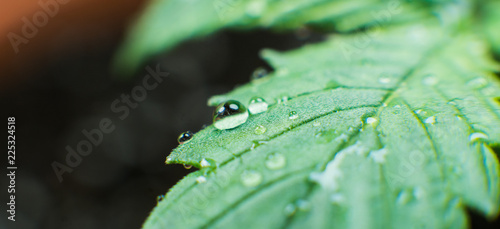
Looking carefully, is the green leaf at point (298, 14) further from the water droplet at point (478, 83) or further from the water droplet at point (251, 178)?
the water droplet at point (251, 178)

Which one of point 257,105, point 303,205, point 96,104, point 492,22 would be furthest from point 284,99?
point 96,104

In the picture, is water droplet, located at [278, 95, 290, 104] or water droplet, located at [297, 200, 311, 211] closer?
water droplet, located at [297, 200, 311, 211]

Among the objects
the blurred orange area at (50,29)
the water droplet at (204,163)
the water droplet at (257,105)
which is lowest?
the water droplet at (204,163)

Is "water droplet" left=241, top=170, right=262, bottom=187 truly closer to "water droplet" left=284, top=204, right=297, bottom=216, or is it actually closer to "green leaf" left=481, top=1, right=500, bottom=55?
"water droplet" left=284, top=204, right=297, bottom=216

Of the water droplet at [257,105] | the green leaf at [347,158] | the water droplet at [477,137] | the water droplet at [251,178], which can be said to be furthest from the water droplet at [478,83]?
the water droplet at [251,178]

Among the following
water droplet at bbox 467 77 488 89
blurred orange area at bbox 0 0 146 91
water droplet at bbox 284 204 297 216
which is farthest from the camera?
blurred orange area at bbox 0 0 146 91

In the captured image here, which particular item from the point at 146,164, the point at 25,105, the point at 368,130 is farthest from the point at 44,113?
the point at 368,130

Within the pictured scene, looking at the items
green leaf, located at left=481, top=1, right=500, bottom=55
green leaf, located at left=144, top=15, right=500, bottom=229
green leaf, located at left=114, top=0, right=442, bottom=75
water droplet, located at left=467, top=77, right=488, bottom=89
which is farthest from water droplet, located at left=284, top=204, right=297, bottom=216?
green leaf, located at left=481, top=1, right=500, bottom=55

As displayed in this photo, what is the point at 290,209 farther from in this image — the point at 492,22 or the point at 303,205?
the point at 492,22
